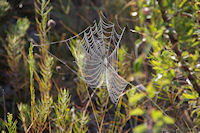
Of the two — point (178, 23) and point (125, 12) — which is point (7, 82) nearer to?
point (125, 12)

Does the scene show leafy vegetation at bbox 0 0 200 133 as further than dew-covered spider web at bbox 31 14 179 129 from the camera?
No

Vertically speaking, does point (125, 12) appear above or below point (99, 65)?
above

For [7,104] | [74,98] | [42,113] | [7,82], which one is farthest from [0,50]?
[42,113]

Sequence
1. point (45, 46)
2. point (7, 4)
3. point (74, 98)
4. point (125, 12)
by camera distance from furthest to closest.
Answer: point (125, 12)
point (74, 98)
point (7, 4)
point (45, 46)

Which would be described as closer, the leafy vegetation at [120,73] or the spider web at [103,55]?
the leafy vegetation at [120,73]

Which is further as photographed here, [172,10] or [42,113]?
[42,113]
